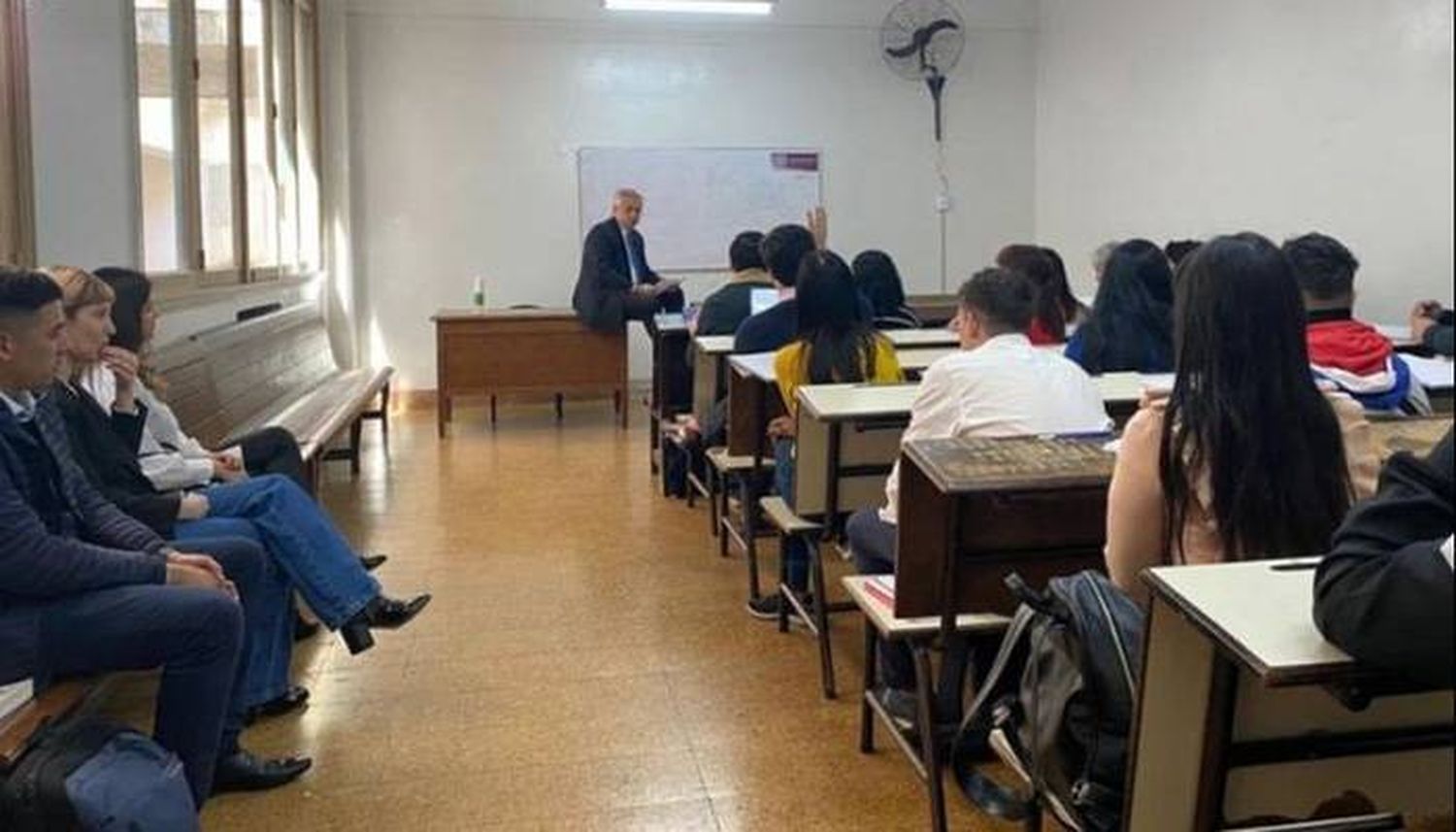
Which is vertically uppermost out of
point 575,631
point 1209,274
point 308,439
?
point 1209,274

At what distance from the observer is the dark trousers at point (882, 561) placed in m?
2.61

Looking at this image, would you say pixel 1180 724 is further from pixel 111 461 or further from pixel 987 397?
pixel 111 461

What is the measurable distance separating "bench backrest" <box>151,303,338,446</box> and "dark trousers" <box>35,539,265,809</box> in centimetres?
145

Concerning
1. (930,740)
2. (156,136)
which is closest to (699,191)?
(156,136)

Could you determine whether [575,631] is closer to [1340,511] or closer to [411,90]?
[1340,511]

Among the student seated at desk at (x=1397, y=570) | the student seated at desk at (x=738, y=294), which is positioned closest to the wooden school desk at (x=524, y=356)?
the student seated at desk at (x=738, y=294)

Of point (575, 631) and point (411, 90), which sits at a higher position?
point (411, 90)

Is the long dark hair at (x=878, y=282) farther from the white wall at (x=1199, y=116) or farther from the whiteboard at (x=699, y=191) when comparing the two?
the whiteboard at (x=699, y=191)

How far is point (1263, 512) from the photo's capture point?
5.23 feet

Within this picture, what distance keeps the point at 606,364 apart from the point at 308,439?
2.99 metres

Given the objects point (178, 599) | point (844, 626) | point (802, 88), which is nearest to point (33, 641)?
point (178, 599)

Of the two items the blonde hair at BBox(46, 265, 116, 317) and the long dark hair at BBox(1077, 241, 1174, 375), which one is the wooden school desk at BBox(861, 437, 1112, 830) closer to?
the long dark hair at BBox(1077, 241, 1174, 375)

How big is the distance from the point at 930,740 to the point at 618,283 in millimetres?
5116

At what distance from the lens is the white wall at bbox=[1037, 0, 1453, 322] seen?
5340mm
